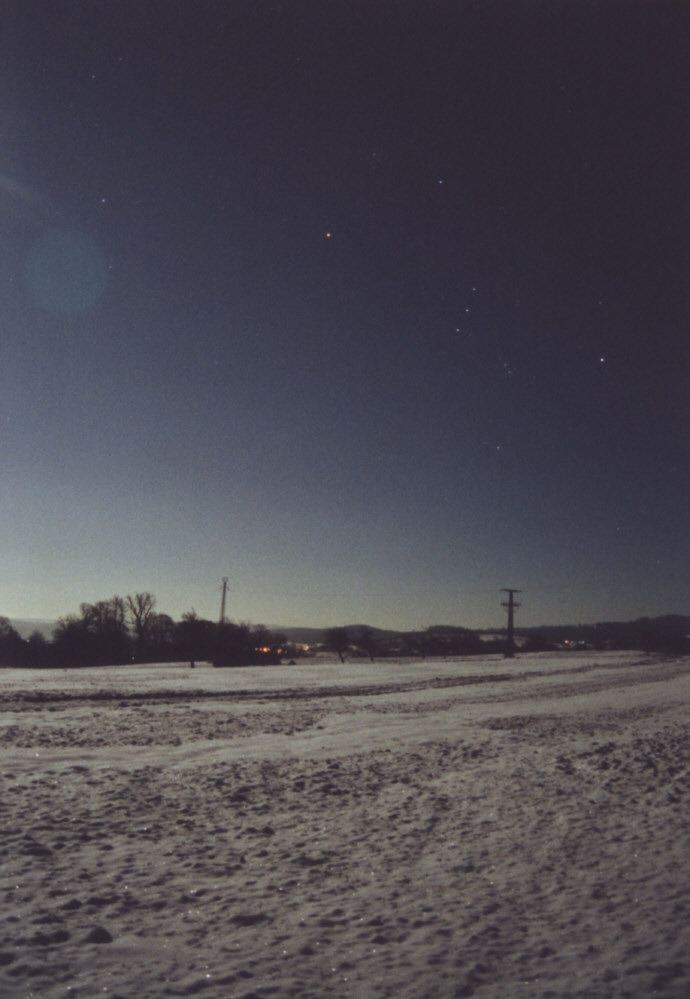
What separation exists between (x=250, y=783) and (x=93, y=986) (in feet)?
16.7

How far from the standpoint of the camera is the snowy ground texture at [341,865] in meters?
4.04

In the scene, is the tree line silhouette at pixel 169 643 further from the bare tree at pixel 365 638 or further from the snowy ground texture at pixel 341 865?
the snowy ground texture at pixel 341 865

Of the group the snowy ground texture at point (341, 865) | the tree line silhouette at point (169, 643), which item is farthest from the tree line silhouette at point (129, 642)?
the snowy ground texture at point (341, 865)

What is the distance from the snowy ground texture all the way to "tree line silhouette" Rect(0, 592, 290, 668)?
3981cm

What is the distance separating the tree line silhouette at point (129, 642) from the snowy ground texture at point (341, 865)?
39.8 meters

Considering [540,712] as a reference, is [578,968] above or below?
above

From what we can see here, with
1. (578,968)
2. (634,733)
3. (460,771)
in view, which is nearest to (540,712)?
(634,733)

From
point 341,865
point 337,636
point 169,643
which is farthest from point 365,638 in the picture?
point 341,865

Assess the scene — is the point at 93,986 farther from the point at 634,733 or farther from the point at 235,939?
the point at 634,733

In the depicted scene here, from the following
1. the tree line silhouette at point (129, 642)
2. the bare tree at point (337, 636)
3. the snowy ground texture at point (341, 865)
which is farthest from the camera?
the bare tree at point (337, 636)

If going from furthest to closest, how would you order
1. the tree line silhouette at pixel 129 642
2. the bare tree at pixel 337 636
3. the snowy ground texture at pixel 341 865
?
the bare tree at pixel 337 636 < the tree line silhouette at pixel 129 642 < the snowy ground texture at pixel 341 865

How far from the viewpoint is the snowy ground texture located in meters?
4.04

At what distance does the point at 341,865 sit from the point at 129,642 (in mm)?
77228

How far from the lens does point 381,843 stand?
651cm
